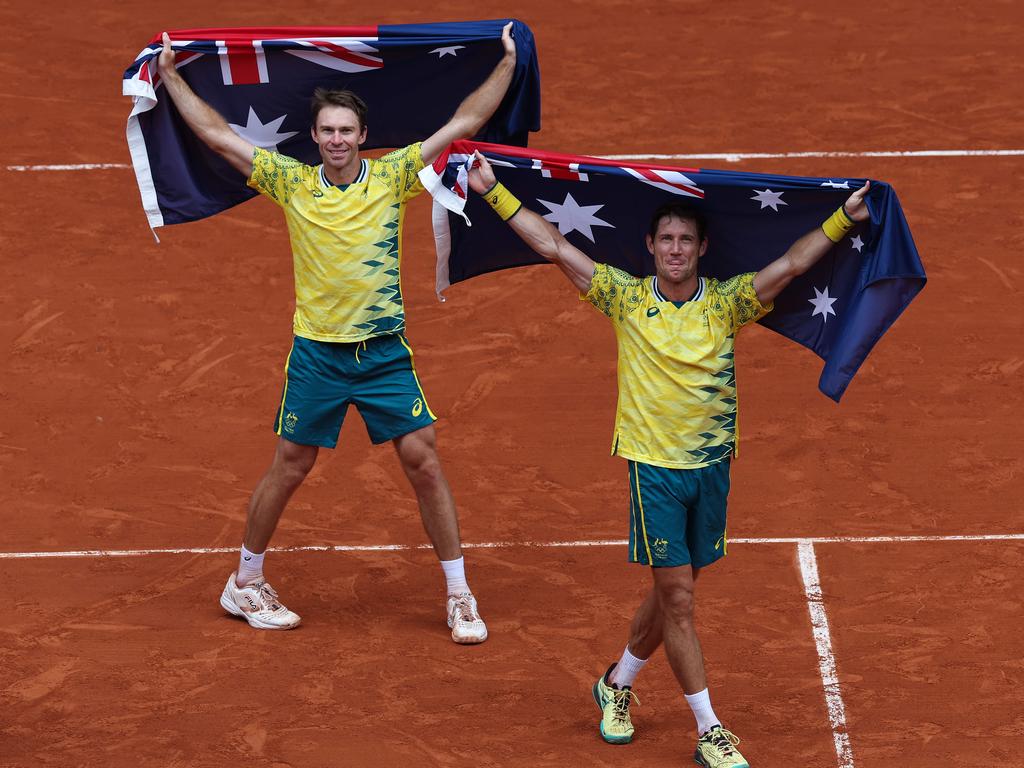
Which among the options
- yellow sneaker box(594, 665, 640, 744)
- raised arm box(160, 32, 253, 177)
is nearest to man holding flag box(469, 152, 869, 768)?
yellow sneaker box(594, 665, 640, 744)

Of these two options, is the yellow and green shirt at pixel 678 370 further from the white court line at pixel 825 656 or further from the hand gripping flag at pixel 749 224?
the white court line at pixel 825 656

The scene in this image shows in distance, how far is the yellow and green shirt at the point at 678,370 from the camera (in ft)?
27.9

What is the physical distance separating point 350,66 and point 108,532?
301 cm

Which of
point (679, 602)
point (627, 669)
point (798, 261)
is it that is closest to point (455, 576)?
point (627, 669)

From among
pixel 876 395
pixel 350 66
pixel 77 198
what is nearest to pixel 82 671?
pixel 350 66

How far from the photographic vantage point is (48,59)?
699 inches

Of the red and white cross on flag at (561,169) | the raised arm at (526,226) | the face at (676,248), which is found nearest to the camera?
the face at (676,248)

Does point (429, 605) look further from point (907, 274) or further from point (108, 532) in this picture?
point (907, 274)

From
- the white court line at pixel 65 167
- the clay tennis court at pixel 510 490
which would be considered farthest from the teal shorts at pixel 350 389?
the white court line at pixel 65 167

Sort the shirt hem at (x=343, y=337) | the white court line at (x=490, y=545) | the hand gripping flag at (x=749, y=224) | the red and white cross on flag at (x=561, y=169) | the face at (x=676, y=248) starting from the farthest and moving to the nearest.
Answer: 1. the white court line at (x=490, y=545)
2. the shirt hem at (x=343, y=337)
3. the red and white cross on flag at (x=561, y=169)
4. the hand gripping flag at (x=749, y=224)
5. the face at (x=676, y=248)

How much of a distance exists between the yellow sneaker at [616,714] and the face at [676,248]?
6.19ft

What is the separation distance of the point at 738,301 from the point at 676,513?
1.00 meters

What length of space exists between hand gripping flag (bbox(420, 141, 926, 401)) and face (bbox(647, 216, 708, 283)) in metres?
0.37

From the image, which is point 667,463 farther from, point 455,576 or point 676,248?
point 455,576
